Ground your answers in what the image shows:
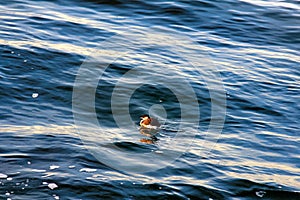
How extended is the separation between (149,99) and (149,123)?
1.55m

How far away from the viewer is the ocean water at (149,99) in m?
9.07

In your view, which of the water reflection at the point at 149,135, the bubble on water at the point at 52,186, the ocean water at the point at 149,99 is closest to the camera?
the bubble on water at the point at 52,186

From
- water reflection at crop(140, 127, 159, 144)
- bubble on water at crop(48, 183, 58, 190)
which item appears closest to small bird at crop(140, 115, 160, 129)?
water reflection at crop(140, 127, 159, 144)

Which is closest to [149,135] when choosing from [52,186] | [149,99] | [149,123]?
[149,123]

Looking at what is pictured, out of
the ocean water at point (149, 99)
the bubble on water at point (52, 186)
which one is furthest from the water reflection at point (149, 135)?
the bubble on water at point (52, 186)

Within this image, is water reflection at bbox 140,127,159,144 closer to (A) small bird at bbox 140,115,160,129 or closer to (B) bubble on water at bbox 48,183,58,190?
(A) small bird at bbox 140,115,160,129

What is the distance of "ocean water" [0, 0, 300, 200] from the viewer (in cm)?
907

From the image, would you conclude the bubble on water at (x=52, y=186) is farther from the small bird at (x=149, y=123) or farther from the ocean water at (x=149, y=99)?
the small bird at (x=149, y=123)

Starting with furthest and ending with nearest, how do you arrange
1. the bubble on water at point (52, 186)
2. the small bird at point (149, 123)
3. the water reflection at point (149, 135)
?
1. the small bird at point (149, 123)
2. the water reflection at point (149, 135)
3. the bubble on water at point (52, 186)

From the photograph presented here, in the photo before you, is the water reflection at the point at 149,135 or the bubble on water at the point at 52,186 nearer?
the bubble on water at the point at 52,186

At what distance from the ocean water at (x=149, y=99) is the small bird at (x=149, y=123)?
5.2 inches

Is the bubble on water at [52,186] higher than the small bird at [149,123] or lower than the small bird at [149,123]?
lower

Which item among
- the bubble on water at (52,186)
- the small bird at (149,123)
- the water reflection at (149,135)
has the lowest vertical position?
the bubble on water at (52,186)

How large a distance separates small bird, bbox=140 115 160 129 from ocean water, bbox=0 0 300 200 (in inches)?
5.2
